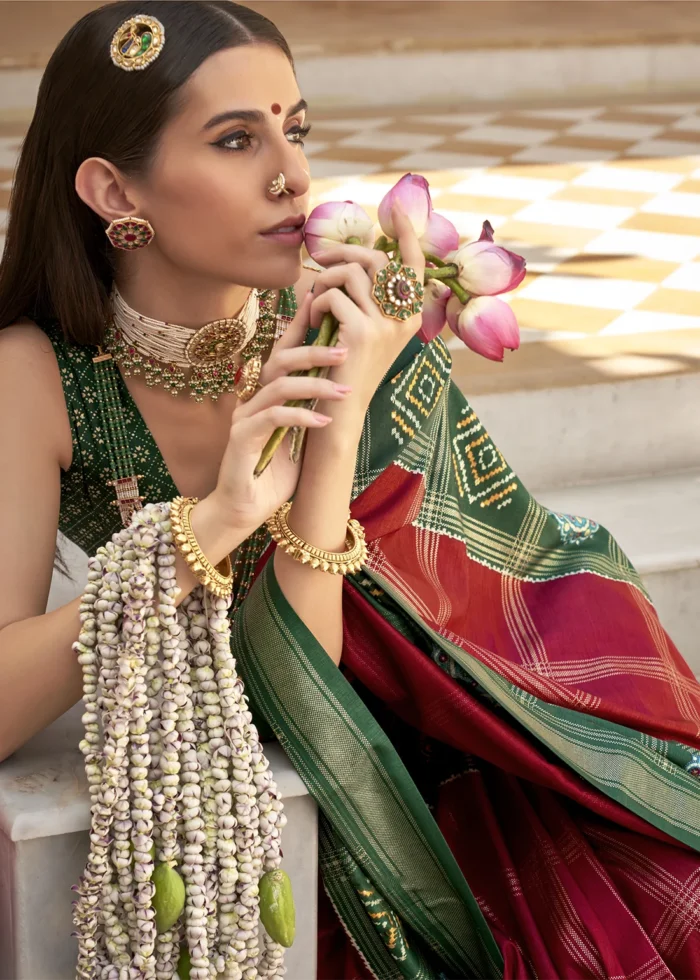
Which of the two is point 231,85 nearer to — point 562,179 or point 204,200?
point 204,200

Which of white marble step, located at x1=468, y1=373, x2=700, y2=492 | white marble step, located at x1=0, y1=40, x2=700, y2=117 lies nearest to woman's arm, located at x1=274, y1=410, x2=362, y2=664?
white marble step, located at x1=468, y1=373, x2=700, y2=492

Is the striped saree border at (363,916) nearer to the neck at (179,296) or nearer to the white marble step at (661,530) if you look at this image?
the neck at (179,296)

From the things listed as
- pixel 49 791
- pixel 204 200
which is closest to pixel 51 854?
pixel 49 791

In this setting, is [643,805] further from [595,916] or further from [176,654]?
[176,654]

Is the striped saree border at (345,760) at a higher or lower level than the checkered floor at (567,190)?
lower

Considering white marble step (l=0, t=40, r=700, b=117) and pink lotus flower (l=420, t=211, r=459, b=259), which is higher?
white marble step (l=0, t=40, r=700, b=117)

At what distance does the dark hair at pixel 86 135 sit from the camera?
138cm

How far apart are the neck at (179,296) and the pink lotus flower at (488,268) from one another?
373 millimetres

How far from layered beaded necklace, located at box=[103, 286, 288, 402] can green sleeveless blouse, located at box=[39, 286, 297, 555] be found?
1.3 inches

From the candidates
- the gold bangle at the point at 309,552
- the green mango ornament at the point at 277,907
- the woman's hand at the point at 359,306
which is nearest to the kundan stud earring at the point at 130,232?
the woman's hand at the point at 359,306

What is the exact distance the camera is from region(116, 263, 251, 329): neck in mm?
1521

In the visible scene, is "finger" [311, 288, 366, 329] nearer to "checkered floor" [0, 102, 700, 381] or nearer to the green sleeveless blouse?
the green sleeveless blouse

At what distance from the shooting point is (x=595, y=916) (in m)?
1.46

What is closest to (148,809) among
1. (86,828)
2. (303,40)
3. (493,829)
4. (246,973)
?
(86,828)
